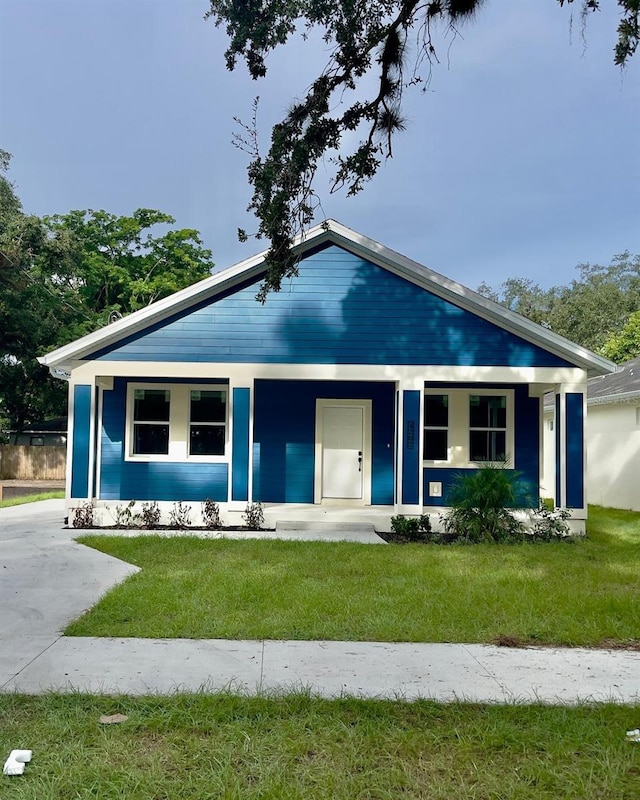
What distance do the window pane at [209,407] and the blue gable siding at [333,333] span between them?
1.37 m

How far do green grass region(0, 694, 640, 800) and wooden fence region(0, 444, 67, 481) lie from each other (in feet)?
76.6

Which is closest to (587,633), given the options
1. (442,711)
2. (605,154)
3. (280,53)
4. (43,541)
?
(442,711)

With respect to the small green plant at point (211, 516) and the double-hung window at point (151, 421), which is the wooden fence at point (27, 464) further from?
the small green plant at point (211, 516)

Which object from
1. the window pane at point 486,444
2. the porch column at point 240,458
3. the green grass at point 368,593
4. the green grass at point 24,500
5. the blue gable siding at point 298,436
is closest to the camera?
the green grass at point 368,593

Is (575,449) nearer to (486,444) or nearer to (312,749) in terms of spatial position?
(486,444)

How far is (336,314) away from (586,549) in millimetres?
5808

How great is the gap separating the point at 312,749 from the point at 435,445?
32.7ft

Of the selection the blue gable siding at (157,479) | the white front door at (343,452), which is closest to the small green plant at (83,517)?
the blue gable siding at (157,479)

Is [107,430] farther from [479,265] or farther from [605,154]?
[479,265]

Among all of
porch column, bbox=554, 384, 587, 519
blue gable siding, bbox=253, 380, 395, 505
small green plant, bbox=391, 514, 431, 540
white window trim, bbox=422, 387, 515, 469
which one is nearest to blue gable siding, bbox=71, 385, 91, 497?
blue gable siding, bbox=253, 380, 395, 505

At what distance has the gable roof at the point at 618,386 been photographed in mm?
15141

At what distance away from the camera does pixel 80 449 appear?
11406mm

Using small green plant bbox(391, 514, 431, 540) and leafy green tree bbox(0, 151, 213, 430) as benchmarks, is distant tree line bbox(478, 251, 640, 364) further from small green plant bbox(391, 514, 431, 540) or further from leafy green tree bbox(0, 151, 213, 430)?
small green plant bbox(391, 514, 431, 540)

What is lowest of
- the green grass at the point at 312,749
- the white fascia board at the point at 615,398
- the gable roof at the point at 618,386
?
the green grass at the point at 312,749
